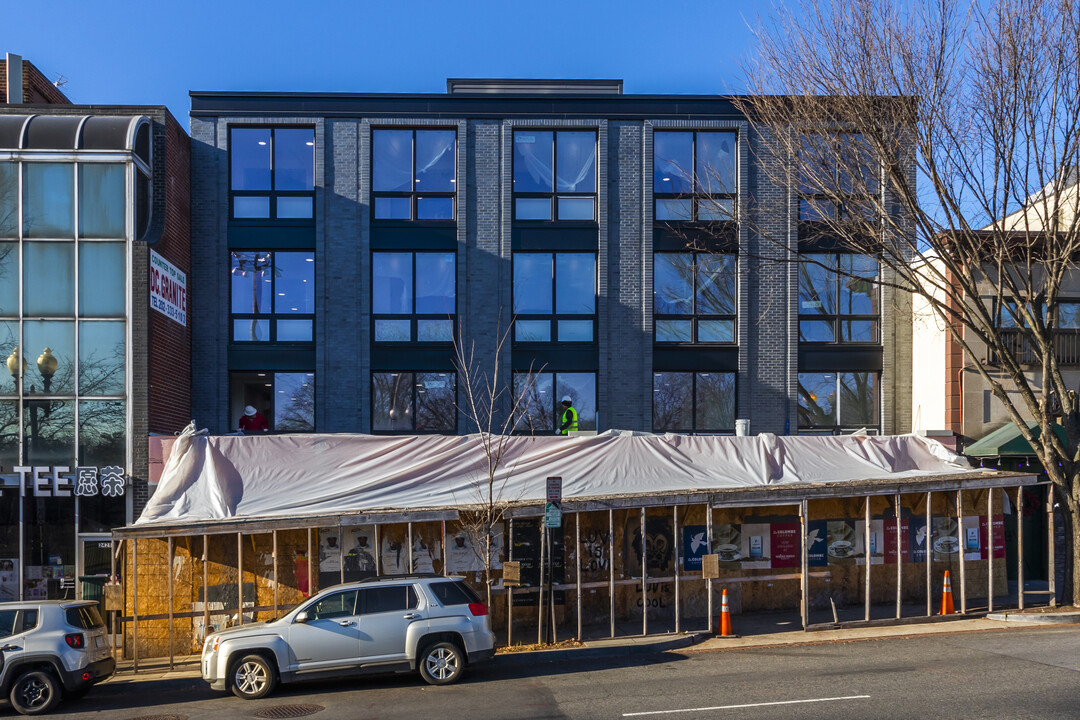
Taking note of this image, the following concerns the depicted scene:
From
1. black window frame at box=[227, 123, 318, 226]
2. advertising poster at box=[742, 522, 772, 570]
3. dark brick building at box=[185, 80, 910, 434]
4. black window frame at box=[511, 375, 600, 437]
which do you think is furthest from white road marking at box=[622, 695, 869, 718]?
black window frame at box=[227, 123, 318, 226]

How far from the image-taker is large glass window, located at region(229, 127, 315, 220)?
2420cm

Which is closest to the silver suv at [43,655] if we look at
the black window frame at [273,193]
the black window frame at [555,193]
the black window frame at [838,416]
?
the black window frame at [273,193]

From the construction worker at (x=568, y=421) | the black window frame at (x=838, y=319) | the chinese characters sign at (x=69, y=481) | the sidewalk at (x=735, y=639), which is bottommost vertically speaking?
the sidewalk at (x=735, y=639)

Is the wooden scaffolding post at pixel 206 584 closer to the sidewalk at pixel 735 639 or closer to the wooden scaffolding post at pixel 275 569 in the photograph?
the sidewalk at pixel 735 639

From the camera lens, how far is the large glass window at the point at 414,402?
24.0 m

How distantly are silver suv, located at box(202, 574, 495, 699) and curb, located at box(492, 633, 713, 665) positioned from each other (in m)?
1.66

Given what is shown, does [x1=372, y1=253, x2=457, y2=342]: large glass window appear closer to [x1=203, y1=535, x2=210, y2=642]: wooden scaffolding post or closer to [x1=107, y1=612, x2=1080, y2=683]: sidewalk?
[x1=203, y1=535, x2=210, y2=642]: wooden scaffolding post

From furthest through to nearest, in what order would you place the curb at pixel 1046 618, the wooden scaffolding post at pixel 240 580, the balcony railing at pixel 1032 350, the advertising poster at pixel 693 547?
the balcony railing at pixel 1032 350
the advertising poster at pixel 693 547
the curb at pixel 1046 618
the wooden scaffolding post at pixel 240 580

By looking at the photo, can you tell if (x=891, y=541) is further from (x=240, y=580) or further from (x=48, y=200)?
(x=48, y=200)

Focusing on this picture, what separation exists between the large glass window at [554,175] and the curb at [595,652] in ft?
39.5

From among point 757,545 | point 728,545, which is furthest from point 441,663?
point 757,545

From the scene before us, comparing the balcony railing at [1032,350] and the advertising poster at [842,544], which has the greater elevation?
the balcony railing at [1032,350]

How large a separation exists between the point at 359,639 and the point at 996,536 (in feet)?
46.2

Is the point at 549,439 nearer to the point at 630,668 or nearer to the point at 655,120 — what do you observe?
the point at 630,668
